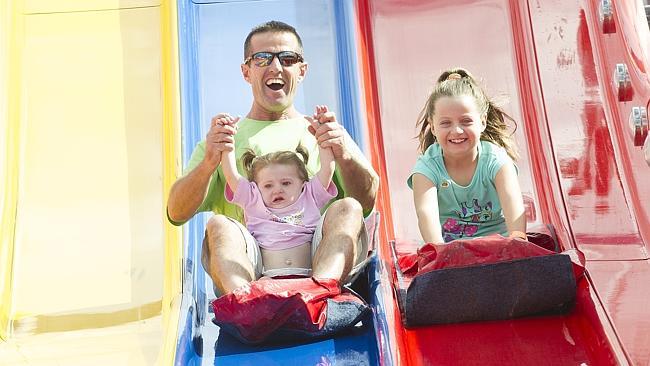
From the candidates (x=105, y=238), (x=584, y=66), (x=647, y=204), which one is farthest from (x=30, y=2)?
(x=647, y=204)

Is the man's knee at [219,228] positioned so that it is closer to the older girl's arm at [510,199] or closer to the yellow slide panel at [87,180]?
the yellow slide panel at [87,180]

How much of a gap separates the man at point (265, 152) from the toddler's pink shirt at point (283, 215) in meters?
0.03

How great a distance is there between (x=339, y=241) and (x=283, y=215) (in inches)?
9.6

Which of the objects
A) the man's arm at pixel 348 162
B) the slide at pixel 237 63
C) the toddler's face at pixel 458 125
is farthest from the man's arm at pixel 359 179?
the slide at pixel 237 63

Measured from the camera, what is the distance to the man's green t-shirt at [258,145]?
2877 mm

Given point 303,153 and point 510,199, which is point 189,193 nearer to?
point 303,153

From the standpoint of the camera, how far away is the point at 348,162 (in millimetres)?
2703

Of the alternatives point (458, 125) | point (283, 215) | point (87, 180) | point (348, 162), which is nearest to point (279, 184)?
point (283, 215)

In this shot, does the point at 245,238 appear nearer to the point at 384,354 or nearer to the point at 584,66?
the point at 384,354

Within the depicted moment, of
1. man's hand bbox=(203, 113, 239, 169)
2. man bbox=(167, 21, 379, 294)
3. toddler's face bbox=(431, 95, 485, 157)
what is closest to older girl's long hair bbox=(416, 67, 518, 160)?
toddler's face bbox=(431, 95, 485, 157)

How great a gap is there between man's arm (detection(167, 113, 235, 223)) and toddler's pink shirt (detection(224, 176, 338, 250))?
0.10 meters

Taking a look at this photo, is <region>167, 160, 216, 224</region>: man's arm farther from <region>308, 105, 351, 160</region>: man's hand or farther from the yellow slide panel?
<region>308, 105, 351, 160</region>: man's hand

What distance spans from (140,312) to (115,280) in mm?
196

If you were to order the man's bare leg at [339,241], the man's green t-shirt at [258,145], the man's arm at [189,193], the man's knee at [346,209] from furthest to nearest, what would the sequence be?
the man's green t-shirt at [258,145] → the man's arm at [189,193] → the man's knee at [346,209] → the man's bare leg at [339,241]
